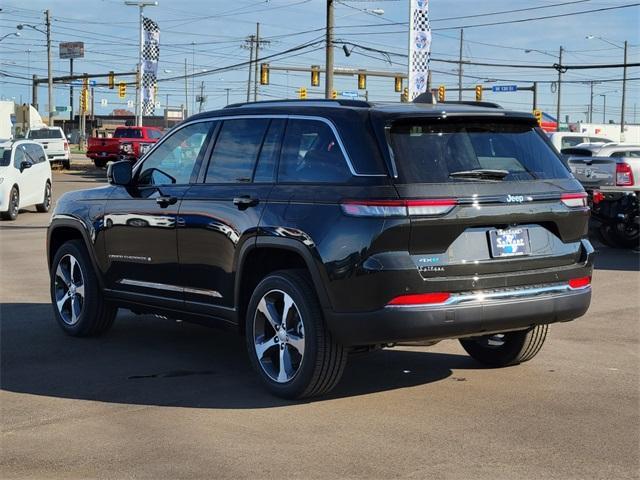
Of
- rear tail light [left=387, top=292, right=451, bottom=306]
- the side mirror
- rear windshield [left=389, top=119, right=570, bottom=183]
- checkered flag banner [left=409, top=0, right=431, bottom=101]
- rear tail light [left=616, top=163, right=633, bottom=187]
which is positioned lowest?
rear tail light [left=387, top=292, right=451, bottom=306]

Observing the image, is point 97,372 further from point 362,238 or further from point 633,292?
point 633,292

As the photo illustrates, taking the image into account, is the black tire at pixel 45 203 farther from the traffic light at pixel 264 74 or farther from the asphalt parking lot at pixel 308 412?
the traffic light at pixel 264 74

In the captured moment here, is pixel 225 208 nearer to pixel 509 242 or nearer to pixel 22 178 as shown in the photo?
pixel 509 242

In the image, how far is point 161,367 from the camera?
721 centimetres

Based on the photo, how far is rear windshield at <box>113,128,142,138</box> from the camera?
134ft

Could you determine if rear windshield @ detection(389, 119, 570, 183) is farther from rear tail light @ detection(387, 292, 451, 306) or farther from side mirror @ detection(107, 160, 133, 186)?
side mirror @ detection(107, 160, 133, 186)

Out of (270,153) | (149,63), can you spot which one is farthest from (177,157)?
(149,63)

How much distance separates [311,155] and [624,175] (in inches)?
429

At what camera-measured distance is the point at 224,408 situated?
6.04 metres

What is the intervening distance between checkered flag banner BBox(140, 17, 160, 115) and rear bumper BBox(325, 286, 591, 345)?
55182 mm

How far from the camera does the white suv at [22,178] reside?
20078 millimetres

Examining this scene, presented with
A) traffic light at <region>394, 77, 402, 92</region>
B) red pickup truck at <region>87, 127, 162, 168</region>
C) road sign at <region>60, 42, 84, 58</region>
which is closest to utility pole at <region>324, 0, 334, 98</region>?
red pickup truck at <region>87, 127, 162, 168</region>

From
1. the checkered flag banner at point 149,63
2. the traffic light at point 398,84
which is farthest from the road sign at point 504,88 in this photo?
the checkered flag banner at point 149,63

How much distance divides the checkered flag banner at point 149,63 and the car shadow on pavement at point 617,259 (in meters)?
46.3
